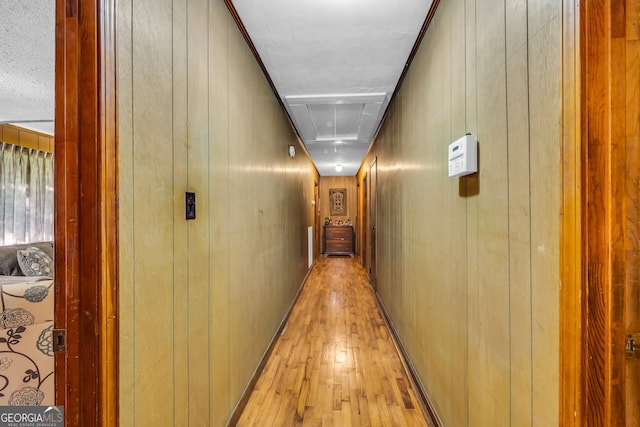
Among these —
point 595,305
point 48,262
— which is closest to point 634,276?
point 595,305

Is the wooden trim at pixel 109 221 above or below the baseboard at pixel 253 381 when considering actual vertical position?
above

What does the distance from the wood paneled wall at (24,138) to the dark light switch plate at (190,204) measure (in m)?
4.29

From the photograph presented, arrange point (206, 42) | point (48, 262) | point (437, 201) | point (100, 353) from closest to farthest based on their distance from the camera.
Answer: point (100, 353)
point (206, 42)
point (437, 201)
point (48, 262)

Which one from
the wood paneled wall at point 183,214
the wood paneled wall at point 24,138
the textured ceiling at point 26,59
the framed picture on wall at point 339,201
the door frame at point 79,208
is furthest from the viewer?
the framed picture on wall at point 339,201

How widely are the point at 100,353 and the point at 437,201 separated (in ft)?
5.34

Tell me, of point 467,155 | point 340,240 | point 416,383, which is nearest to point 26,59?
point 467,155

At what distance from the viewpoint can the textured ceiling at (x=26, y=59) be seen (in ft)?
5.12

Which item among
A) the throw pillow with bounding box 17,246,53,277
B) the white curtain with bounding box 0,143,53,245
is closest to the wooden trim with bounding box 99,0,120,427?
the throw pillow with bounding box 17,246,53,277

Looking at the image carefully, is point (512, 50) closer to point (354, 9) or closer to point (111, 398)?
point (354, 9)

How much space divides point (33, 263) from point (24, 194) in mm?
1493

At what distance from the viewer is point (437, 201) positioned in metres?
1.65

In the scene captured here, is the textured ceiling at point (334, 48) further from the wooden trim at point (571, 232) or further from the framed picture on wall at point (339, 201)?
the framed picture on wall at point (339, 201)

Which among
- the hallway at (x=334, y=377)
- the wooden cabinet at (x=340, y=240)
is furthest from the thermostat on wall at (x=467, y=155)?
the wooden cabinet at (x=340, y=240)

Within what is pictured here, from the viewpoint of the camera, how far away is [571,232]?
67 centimetres
